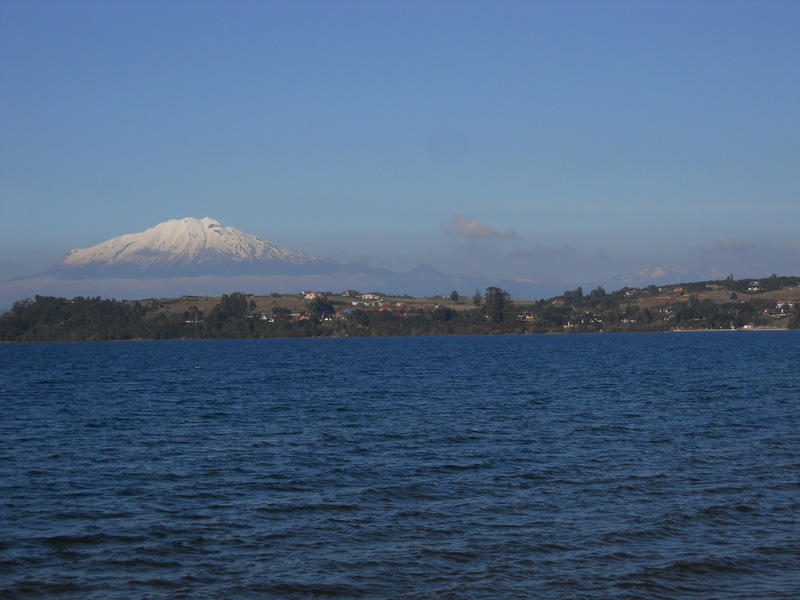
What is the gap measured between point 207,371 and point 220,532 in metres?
79.4

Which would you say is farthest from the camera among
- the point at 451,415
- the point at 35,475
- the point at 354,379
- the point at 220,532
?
the point at 354,379

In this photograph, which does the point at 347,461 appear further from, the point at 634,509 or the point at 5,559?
the point at 5,559

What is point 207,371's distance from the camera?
9838 centimetres

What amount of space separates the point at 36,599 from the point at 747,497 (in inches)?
744

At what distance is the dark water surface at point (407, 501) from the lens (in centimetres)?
1748

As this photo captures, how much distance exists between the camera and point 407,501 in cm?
2420

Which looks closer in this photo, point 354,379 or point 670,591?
point 670,591

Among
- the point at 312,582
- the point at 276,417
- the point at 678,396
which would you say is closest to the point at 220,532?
the point at 312,582

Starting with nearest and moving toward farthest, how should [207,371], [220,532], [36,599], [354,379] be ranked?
[36,599] → [220,532] → [354,379] → [207,371]

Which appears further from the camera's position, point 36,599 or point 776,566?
point 776,566

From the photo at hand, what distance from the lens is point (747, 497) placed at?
79.1 ft

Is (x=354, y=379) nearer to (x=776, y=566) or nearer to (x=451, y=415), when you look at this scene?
(x=451, y=415)

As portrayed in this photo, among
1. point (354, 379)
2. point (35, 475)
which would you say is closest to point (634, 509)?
point (35, 475)

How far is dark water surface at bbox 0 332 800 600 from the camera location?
1748 centimetres
